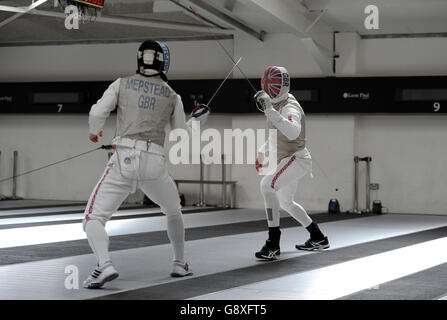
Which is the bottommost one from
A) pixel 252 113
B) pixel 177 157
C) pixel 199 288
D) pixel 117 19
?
pixel 199 288

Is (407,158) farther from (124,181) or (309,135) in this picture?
(124,181)

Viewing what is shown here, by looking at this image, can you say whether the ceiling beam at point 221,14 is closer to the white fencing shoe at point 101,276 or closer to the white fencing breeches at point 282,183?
the white fencing breeches at point 282,183

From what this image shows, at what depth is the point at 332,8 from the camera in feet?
32.4

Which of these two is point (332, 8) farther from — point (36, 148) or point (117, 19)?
point (36, 148)

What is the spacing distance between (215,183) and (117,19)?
3.26 metres

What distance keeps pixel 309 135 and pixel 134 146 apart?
7.71 metres

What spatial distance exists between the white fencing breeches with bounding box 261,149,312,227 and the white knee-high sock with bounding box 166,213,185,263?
3.61ft

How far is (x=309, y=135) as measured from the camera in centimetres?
1150

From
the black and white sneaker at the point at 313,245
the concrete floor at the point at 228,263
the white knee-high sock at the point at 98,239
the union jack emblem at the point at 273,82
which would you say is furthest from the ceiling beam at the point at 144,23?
the white knee-high sock at the point at 98,239

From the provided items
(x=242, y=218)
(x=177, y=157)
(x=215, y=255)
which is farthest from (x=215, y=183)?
(x=215, y=255)

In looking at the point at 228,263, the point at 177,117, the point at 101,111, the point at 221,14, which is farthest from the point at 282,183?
the point at 221,14

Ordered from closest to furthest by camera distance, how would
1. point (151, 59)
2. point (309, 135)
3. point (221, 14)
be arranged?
1. point (151, 59)
2. point (221, 14)
3. point (309, 135)

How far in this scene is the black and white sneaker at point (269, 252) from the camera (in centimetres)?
529

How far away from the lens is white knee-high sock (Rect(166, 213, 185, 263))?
431 centimetres
